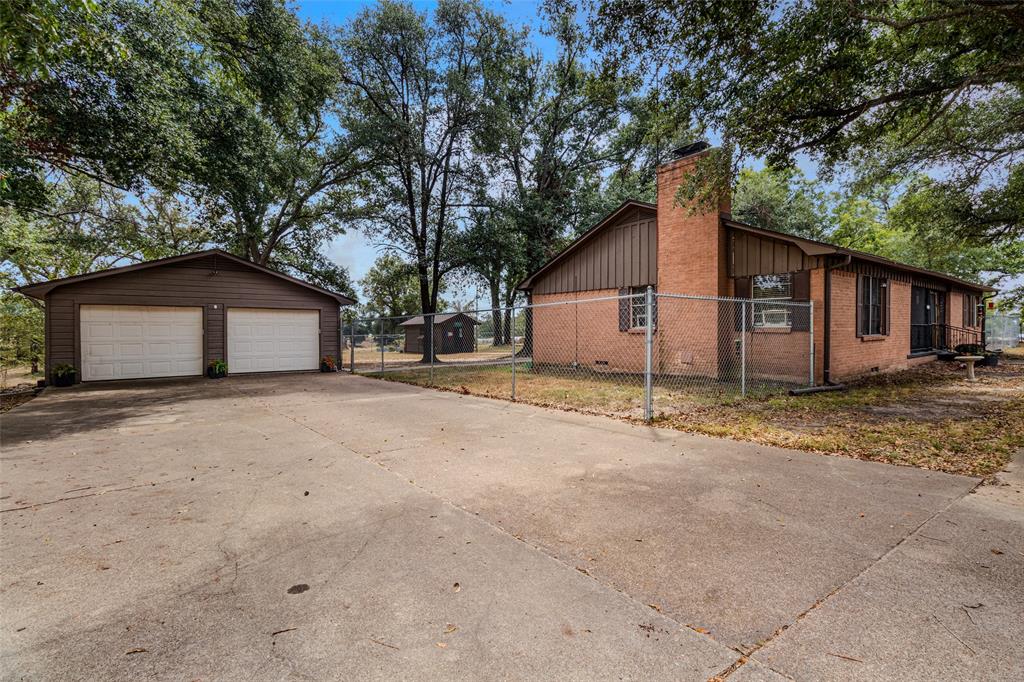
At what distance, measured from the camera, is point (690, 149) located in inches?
414

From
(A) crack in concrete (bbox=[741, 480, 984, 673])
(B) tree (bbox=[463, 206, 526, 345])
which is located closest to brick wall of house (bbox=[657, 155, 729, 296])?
(A) crack in concrete (bbox=[741, 480, 984, 673])

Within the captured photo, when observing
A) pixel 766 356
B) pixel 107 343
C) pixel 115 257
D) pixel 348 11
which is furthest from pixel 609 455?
pixel 115 257

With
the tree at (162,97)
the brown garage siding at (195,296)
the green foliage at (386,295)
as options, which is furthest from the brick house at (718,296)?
the green foliage at (386,295)

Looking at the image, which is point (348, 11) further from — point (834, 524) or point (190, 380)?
point (834, 524)

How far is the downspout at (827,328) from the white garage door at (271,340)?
14.4 m

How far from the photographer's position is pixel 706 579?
2293 mm

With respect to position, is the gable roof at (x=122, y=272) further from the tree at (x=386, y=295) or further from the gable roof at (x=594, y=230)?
the tree at (x=386, y=295)

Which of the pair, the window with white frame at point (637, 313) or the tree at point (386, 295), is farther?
the tree at point (386, 295)

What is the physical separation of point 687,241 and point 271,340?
Answer: 41.9ft

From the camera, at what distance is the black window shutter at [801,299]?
9.41 meters

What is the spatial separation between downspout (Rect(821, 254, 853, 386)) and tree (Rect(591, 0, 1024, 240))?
2239 millimetres

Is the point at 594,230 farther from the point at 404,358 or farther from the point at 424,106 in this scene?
the point at 404,358

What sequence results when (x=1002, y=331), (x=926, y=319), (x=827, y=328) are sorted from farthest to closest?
(x=1002, y=331) → (x=926, y=319) → (x=827, y=328)

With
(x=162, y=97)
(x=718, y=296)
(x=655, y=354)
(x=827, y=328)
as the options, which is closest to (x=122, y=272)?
(x=162, y=97)
